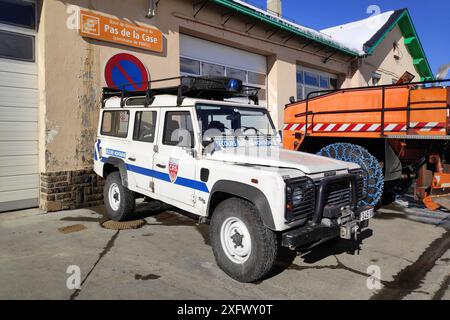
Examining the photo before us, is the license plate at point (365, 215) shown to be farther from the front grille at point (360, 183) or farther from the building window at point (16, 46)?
the building window at point (16, 46)

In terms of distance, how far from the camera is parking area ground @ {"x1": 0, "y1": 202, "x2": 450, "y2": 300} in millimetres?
3576

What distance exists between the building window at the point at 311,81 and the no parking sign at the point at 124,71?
718 centimetres

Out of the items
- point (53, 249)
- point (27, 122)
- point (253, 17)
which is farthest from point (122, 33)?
point (53, 249)

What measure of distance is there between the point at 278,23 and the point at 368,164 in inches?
269

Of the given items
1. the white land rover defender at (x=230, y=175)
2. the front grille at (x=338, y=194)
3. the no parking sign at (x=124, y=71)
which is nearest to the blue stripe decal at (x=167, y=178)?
the white land rover defender at (x=230, y=175)

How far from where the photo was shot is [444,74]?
7.90 meters

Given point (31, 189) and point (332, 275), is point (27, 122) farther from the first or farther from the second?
point (332, 275)

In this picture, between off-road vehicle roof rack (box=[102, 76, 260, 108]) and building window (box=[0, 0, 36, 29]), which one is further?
building window (box=[0, 0, 36, 29])

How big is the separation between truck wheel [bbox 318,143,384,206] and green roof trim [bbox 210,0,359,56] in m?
5.48

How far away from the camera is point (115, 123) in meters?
6.09

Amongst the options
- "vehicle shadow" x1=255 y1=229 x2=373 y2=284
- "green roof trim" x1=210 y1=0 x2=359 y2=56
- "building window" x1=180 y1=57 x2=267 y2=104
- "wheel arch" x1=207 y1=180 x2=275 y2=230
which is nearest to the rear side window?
"wheel arch" x1=207 y1=180 x2=275 y2=230

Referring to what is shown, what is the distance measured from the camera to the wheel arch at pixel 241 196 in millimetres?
3422

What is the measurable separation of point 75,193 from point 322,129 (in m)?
5.30

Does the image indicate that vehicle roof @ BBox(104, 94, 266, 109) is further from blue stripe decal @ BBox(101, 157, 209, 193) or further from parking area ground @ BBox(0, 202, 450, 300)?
parking area ground @ BBox(0, 202, 450, 300)
